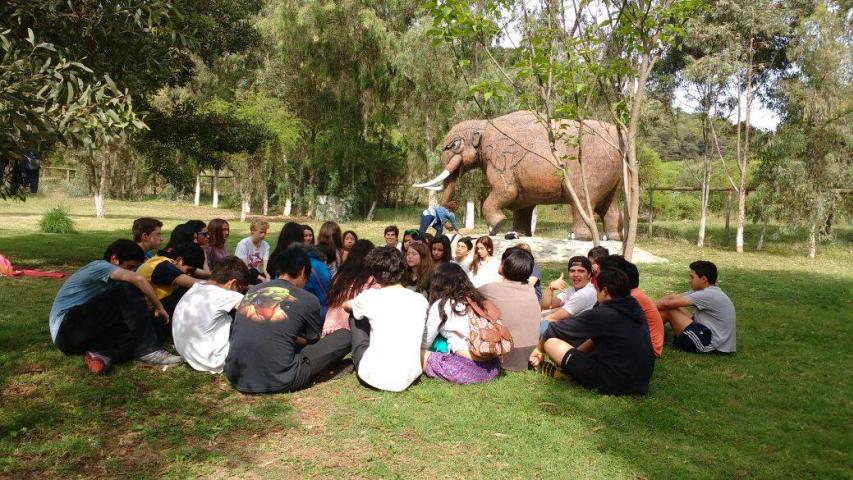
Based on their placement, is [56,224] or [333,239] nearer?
[333,239]

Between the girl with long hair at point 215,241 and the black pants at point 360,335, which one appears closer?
the black pants at point 360,335

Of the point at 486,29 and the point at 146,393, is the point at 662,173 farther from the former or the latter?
the point at 146,393

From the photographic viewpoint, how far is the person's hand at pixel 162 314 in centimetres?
515

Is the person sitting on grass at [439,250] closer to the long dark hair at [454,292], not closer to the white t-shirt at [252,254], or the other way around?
the long dark hair at [454,292]

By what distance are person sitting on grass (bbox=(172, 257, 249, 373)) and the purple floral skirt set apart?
5.39 feet

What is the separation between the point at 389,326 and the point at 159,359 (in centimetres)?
204

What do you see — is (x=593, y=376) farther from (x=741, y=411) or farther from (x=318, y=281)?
(x=318, y=281)

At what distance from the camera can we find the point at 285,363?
430 cm

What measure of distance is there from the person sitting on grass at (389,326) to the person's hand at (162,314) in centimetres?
183

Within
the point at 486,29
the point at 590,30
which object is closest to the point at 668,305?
the point at 590,30

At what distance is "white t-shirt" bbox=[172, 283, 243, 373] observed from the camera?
15.3ft

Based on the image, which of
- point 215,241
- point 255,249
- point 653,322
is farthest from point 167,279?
point 653,322

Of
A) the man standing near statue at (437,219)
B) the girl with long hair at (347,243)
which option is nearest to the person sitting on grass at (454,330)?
the girl with long hair at (347,243)

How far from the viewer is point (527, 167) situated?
12.9m
